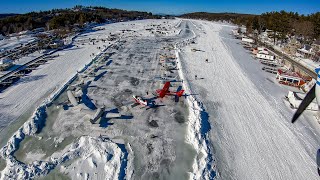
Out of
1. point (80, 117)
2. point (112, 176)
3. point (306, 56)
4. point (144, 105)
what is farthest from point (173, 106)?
point (306, 56)

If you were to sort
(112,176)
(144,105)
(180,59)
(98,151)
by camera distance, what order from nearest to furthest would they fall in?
(112,176)
(98,151)
(144,105)
(180,59)

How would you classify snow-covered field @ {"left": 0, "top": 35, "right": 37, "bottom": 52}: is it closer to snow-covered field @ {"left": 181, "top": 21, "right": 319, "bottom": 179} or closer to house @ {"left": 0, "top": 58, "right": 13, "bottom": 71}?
house @ {"left": 0, "top": 58, "right": 13, "bottom": 71}

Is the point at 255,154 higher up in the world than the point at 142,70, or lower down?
lower down

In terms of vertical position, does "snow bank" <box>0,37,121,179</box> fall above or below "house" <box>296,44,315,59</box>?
below

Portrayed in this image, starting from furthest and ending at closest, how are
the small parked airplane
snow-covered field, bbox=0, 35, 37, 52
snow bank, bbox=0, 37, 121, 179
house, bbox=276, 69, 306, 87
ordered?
1. snow-covered field, bbox=0, 35, 37, 52
2. house, bbox=276, 69, 306, 87
3. the small parked airplane
4. snow bank, bbox=0, 37, 121, 179

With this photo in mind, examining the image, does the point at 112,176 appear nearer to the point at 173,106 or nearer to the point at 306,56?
the point at 173,106

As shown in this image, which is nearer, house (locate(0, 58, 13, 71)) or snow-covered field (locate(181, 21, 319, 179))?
snow-covered field (locate(181, 21, 319, 179))

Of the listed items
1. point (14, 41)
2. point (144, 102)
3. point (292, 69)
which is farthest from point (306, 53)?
point (14, 41)

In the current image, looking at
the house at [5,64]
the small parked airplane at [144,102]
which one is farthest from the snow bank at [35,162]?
the house at [5,64]

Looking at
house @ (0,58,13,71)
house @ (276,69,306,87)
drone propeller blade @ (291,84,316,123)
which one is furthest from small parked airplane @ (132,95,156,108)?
house @ (0,58,13,71)
